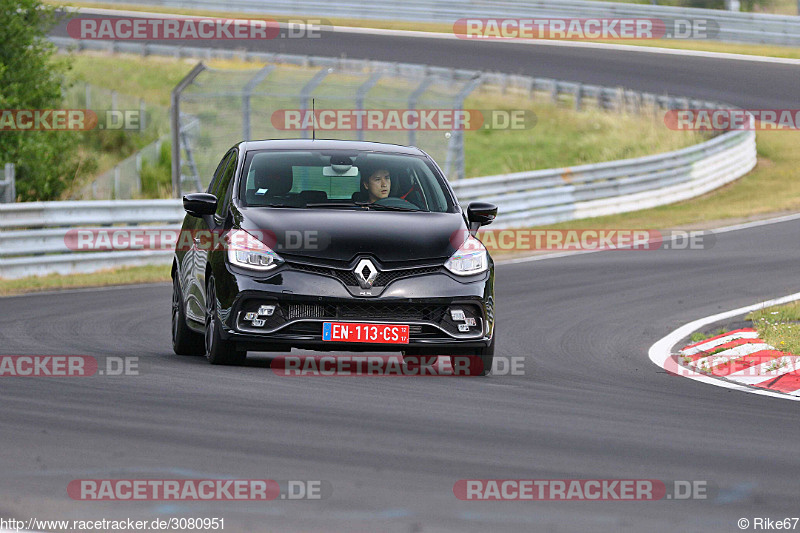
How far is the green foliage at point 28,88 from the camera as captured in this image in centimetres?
2334

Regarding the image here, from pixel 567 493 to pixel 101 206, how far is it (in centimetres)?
1441

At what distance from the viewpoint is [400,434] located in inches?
288

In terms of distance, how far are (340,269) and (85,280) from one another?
9.45 m

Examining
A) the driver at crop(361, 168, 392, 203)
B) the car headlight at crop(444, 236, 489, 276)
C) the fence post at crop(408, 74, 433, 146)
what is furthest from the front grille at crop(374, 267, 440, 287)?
the fence post at crop(408, 74, 433, 146)

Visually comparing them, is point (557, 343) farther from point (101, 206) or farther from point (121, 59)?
point (121, 59)

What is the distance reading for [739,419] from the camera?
8180mm

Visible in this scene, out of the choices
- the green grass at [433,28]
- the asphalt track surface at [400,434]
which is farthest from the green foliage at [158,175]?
the asphalt track surface at [400,434]

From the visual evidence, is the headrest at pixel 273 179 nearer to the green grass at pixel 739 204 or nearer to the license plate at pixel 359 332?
the license plate at pixel 359 332

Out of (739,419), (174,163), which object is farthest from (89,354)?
(174,163)
